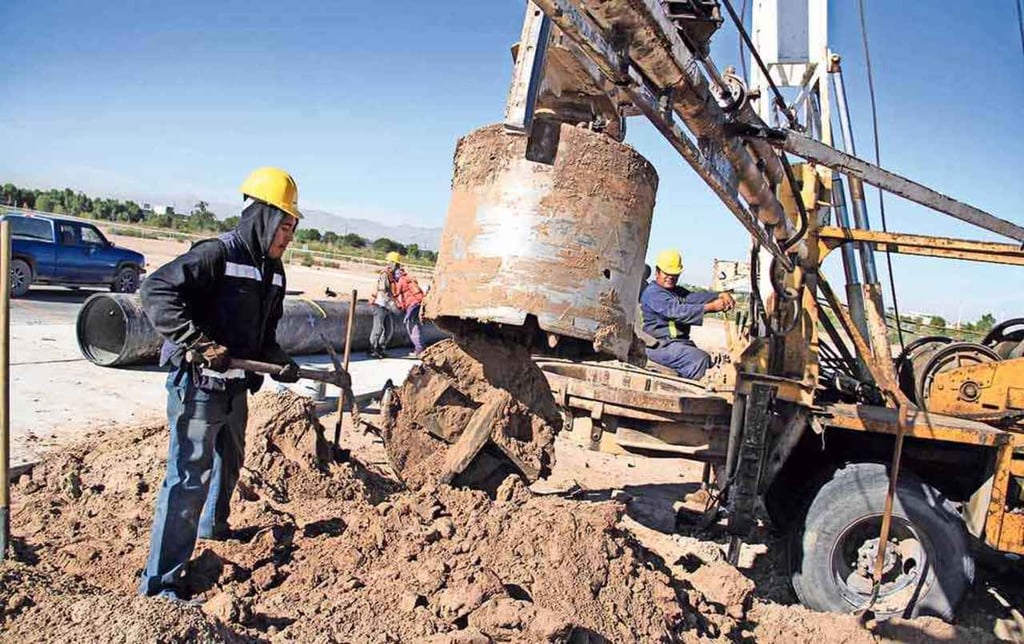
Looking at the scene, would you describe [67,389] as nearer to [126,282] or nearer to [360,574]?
[360,574]

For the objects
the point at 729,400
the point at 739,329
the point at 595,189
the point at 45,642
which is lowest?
the point at 45,642

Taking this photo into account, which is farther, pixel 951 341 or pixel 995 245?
pixel 951 341

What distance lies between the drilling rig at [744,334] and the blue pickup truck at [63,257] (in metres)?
12.9

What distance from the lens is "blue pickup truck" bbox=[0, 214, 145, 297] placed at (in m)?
14.6

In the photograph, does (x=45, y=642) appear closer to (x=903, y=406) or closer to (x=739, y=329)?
(x=903, y=406)

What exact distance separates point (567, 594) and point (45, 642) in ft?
7.26

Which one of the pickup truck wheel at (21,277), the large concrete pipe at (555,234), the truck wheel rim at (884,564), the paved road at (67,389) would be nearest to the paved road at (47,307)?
the pickup truck wheel at (21,277)

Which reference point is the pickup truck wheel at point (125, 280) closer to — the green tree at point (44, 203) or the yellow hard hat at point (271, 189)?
the yellow hard hat at point (271, 189)

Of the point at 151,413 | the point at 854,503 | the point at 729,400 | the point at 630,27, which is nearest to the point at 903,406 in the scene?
the point at 854,503

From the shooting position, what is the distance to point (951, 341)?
5.66 metres

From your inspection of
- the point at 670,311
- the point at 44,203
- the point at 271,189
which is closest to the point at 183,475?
the point at 271,189

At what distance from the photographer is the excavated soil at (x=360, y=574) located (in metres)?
2.91

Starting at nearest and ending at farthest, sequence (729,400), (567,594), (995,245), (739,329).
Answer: (567,594) → (995,245) → (729,400) → (739,329)

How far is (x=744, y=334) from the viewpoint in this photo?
577 centimetres
